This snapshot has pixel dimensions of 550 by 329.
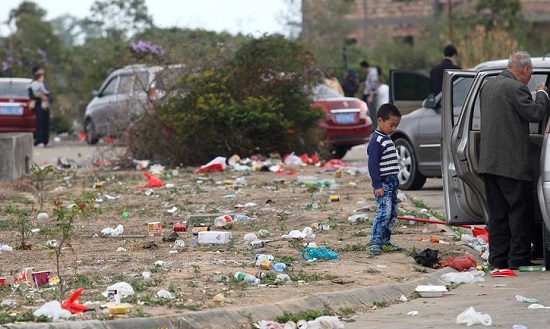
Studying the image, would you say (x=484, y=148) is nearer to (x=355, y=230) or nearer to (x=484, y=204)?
(x=484, y=204)

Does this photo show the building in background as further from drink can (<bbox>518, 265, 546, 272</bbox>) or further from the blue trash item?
drink can (<bbox>518, 265, 546, 272</bbox>)

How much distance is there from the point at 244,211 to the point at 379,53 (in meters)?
47.1

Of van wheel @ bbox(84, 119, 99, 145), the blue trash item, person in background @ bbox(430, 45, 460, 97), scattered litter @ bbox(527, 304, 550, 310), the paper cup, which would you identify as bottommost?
van wheel @ bbox(84, 119, 99, 145)

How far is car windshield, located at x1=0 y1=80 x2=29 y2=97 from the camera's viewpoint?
1289 inches

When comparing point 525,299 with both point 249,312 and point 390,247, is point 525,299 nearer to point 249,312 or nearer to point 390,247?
point 249,312

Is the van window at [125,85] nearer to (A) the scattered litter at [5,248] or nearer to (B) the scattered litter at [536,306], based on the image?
(A) the scattered litter at [5,248]

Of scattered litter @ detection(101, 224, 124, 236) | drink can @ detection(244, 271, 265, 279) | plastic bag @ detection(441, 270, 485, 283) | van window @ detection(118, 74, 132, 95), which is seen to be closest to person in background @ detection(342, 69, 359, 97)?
van window @ detection(118, 74, 132, 95)

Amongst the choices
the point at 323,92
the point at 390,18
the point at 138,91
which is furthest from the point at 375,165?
the point at 390,18

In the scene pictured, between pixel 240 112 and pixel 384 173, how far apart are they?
11.3 metres

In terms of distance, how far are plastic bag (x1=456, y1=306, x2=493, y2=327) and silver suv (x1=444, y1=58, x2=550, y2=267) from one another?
2224 mm

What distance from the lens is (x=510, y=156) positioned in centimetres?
1095

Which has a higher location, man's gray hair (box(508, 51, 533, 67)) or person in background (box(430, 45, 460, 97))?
man's gray hair (box(508, 51, 533, 67))

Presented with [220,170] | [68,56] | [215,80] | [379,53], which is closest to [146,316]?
[220,170]

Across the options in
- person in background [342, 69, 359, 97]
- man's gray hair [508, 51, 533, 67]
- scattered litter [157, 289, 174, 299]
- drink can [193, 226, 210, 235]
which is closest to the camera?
scattered litter [157, 289, 174, 299]
